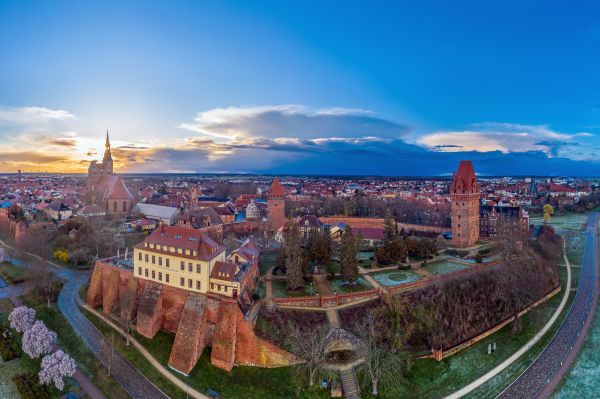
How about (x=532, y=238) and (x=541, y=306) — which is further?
(x=532, y=238)

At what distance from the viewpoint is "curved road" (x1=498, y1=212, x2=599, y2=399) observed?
74.4 feet

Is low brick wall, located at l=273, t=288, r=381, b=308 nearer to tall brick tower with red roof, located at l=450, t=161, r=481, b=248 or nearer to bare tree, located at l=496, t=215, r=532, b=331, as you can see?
bare tree, located at l=496, t=215, r=532, b=331

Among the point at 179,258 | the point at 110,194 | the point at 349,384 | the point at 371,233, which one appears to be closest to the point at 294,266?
the point at 179,258

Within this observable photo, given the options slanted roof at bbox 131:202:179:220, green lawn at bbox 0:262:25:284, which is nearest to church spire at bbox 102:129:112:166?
slanted roof at bbox 131:202:179:220

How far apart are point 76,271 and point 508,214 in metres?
54.2

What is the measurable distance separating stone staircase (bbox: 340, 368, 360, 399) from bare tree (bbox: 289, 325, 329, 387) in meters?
1.49

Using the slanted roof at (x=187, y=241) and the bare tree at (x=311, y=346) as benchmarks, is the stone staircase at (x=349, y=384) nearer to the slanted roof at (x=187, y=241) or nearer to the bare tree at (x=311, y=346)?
the bare tree at (x=311, y=346)

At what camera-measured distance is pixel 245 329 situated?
84.5 ft

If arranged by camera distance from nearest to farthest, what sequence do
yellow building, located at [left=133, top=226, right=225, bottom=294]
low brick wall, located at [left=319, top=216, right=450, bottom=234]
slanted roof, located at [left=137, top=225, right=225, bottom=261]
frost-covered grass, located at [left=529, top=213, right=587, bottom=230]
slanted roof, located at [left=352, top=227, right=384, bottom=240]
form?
1. yellow building, located at [left=133, top=226, right=225, bottom=294]
2. slanted roof, located at [left=137, top=225, right=225, bottom=261]
3. slanted roof, located at [left=352, top=227, right=384, bottom=240]
4. low brick wall, located at [left=319, top=216, right=450, bottom=234]
5. frost-covered grass, located at [left=529, top=213, right=587, bottom=230]

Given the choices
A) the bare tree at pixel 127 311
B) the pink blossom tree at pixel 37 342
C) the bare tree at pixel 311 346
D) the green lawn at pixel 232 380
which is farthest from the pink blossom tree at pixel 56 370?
the bare tree at pixel 311 346

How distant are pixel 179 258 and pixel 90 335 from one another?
8.71 metres

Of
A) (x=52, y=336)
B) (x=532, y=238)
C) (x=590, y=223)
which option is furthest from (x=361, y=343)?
(x=590, y=223)

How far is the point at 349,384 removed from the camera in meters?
23.2

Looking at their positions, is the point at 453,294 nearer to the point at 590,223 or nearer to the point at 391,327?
the point at 391,327
